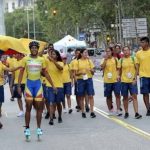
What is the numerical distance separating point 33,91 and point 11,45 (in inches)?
98.8

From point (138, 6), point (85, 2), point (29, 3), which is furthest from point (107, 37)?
point (29, 3)

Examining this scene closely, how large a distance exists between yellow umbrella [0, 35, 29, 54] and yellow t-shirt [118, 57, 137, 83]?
2.72m

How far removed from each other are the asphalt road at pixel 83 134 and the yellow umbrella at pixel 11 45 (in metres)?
1.84

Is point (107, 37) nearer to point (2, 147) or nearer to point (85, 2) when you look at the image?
point (85, 2)

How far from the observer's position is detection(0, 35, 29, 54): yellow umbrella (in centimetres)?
1503

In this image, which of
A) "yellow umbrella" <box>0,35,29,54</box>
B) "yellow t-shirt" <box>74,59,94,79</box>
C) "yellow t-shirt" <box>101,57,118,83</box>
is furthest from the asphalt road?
"yellow umbrella" <box>0,35,29,54</box>

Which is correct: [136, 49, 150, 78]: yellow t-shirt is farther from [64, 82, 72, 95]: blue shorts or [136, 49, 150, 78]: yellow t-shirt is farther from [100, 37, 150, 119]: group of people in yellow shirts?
[64, 82, 72, 95]: blue shorts

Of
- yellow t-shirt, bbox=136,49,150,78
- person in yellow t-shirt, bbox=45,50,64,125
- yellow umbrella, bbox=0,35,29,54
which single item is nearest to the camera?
yellow umbrella, bbox=0,35,29,54

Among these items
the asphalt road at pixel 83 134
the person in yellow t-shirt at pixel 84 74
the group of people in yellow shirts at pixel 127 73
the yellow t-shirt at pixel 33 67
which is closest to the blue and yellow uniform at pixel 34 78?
the yellow t-shirt at pixel 33 67

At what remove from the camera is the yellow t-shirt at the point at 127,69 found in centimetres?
1645

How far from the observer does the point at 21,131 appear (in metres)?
14.5

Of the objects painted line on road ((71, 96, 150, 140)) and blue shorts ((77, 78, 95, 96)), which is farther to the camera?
blue shorts ((77, 78, 95, 96))

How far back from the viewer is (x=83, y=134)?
535 inches

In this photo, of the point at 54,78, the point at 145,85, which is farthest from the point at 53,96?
the point at 145,85
